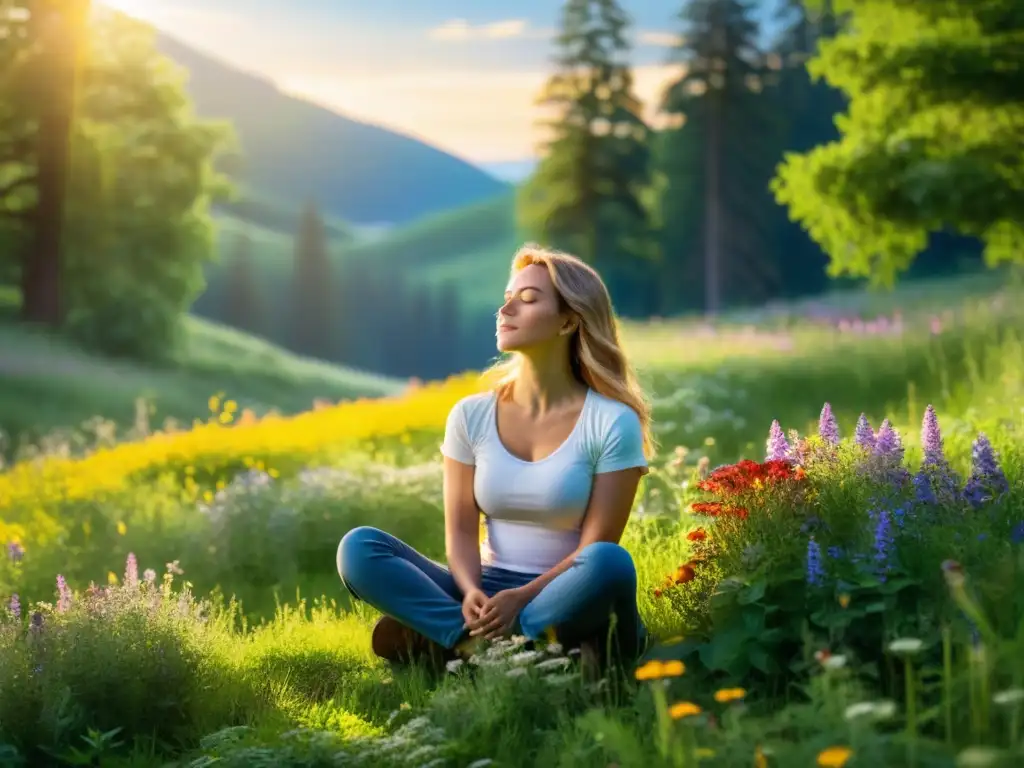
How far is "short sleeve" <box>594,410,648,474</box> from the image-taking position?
14.2ft

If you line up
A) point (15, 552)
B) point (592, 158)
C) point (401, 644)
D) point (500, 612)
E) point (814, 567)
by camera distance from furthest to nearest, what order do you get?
1. point (592, 158)
2. point (15, 552)
3. point (401, 644)
4. point (500, 612)
5. point (814, 567)

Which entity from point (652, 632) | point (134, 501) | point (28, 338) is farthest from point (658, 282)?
point (652, 632)

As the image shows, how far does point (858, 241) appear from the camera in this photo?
11.2m

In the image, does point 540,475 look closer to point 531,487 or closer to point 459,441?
point 531,487

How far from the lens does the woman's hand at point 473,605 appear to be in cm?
426

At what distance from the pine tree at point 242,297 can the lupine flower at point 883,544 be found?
46.9m

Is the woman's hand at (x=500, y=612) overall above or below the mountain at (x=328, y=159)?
below

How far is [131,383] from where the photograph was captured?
71.8ft

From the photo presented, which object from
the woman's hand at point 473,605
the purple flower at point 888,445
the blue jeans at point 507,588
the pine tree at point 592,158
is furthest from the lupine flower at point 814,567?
the pine tree at point 592,158

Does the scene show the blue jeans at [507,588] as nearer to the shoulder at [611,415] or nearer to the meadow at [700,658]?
the meadow at [700,658]

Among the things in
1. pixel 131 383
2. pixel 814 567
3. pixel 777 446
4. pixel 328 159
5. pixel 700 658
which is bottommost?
pixel 700 658

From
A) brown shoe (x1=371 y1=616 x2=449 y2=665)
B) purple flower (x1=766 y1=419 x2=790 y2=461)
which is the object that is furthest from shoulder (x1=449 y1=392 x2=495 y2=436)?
purple flower (x1=766 y1=419 x2=790 y2=461)

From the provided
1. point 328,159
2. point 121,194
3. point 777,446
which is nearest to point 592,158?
point 121,194

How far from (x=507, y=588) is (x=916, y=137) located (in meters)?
7.79
